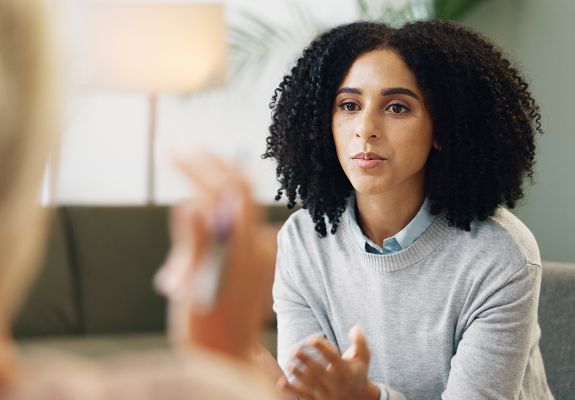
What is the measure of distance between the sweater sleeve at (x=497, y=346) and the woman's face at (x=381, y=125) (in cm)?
22

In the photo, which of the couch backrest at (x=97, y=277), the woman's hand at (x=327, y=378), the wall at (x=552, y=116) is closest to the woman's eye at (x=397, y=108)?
the woman's hand at (x=327, y=378)

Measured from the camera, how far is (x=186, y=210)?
331 mm

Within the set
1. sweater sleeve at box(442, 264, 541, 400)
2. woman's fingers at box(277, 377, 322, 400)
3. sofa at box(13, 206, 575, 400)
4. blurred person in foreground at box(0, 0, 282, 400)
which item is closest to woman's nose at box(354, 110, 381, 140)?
sweater sleeve at box(442, 264, 541, 400)

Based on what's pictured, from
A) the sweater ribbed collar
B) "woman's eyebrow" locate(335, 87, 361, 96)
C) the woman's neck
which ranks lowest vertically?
the sweater ribbed collar

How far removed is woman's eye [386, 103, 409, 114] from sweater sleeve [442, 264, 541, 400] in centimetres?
28

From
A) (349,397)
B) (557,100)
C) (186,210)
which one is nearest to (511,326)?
(349,397)

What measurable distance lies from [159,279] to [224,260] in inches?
0.9

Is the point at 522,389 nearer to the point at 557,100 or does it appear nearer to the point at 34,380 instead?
the point at 34,380

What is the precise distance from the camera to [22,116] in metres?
0.28

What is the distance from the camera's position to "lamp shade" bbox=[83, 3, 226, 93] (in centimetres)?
332

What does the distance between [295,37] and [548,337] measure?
2307 millimetres

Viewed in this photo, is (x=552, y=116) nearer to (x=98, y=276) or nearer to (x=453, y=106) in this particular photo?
(x=98, y=276)

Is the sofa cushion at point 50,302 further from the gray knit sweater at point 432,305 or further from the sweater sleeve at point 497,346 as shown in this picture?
the sweater sleeve at point 497,346

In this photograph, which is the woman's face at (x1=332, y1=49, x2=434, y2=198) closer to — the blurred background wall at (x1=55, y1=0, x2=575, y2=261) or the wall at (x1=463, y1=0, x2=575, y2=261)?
the wall at (x1=463, y1=0, x2=575, y2=261)
